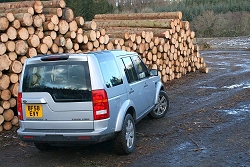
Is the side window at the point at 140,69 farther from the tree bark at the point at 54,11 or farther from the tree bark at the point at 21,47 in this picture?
the tree bark at the point at 54,11

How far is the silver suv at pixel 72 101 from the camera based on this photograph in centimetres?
574

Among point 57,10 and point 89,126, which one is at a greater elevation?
point 57,10

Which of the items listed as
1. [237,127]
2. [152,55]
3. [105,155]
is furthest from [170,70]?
[105,155]

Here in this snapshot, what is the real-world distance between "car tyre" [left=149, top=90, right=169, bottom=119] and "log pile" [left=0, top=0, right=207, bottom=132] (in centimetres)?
328

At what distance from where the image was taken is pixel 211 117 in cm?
915

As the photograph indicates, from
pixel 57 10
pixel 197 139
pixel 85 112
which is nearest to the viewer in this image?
pixel 85 112

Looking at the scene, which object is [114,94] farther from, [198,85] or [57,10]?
[198,85]

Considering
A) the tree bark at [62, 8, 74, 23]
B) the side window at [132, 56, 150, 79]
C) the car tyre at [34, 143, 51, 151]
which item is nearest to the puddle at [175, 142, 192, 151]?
the side window at [132, 56, 150, 79]

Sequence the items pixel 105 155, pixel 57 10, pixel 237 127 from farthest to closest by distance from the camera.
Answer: pixel 57 10 → pixel 237 127 → pixel 105 155

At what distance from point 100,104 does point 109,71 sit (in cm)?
81

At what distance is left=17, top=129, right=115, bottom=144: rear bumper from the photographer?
5727mm

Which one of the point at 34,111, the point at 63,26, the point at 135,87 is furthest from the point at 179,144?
the point at 63,26

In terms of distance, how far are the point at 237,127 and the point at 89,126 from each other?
156 inches

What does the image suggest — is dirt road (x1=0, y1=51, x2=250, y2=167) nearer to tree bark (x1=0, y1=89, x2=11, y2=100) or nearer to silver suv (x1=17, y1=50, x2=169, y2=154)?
silver suv (x1=17, y1=50, x2=169, y2=154)
